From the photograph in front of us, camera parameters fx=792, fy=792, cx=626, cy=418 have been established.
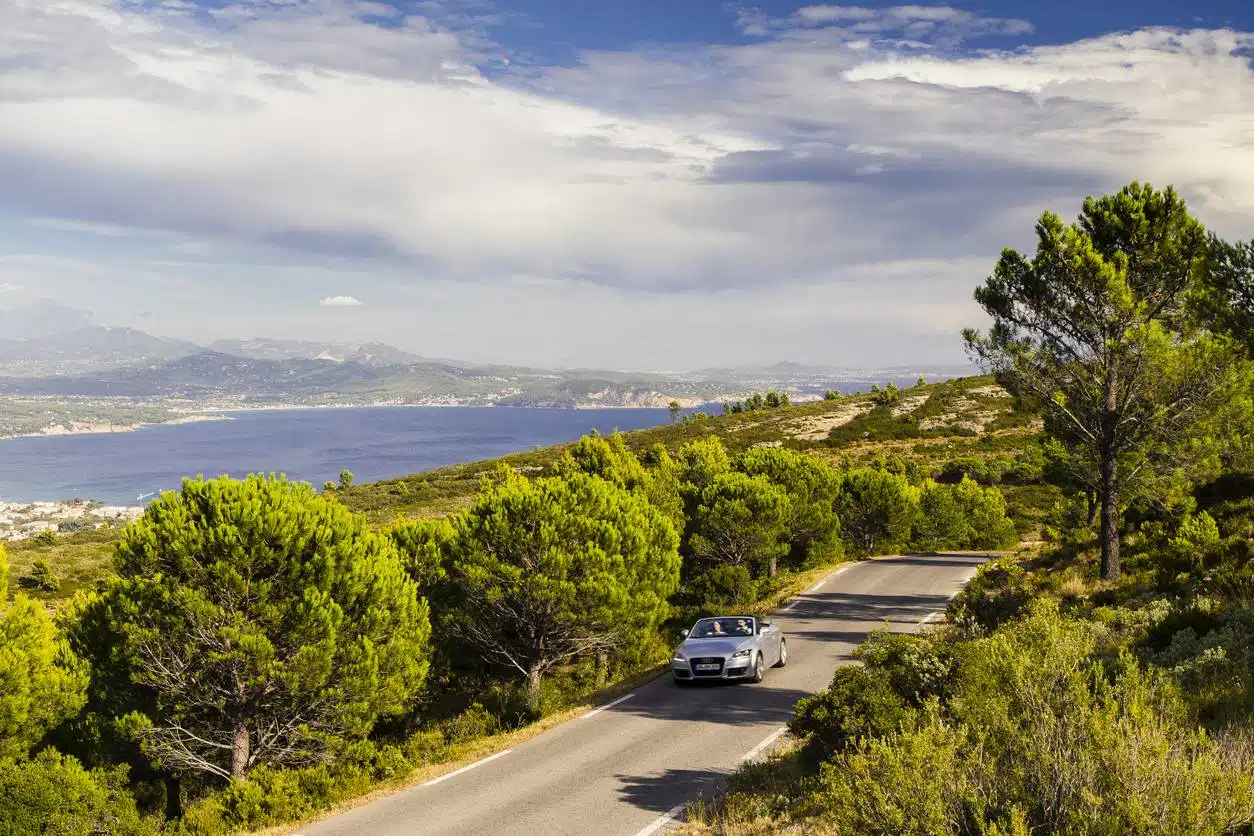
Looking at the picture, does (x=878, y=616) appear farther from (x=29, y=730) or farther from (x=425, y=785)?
(x=29, y=730)

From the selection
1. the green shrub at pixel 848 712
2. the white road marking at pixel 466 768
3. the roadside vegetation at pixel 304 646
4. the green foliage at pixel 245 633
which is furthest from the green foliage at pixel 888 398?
the green shrub at pixel 848 712

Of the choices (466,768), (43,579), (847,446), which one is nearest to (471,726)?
(466,768)

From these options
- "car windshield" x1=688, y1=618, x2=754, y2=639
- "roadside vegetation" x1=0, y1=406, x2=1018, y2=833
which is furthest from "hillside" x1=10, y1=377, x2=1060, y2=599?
"car windshield" x1=688, y1=618, x2=754, y2=639

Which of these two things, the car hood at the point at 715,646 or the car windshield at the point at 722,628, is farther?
the car windshield at the point at 722,628

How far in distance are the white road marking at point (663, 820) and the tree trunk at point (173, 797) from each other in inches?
477

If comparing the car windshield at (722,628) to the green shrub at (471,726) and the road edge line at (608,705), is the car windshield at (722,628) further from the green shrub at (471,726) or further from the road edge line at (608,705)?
Answer: the green shrub at (471,726)

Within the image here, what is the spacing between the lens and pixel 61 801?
47.1 ft

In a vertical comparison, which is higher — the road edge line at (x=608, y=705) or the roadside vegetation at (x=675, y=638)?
the roadside vegetation at (x=675, y=638)

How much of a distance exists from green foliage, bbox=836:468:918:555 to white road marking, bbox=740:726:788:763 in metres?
29.2

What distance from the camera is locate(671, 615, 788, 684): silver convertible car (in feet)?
A: 59.9

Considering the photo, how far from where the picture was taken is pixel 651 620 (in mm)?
21797

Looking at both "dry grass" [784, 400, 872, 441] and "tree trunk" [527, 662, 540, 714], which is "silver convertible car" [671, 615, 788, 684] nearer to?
"tree trunk" [527, 662, 540, 714]

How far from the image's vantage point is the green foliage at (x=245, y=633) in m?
15.3

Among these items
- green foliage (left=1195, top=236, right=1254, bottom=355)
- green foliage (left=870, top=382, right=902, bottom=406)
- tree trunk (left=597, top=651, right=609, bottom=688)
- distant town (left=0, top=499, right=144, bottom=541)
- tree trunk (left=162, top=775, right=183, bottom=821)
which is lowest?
distant town (left=0, top=499, right=144, bottom=541)
